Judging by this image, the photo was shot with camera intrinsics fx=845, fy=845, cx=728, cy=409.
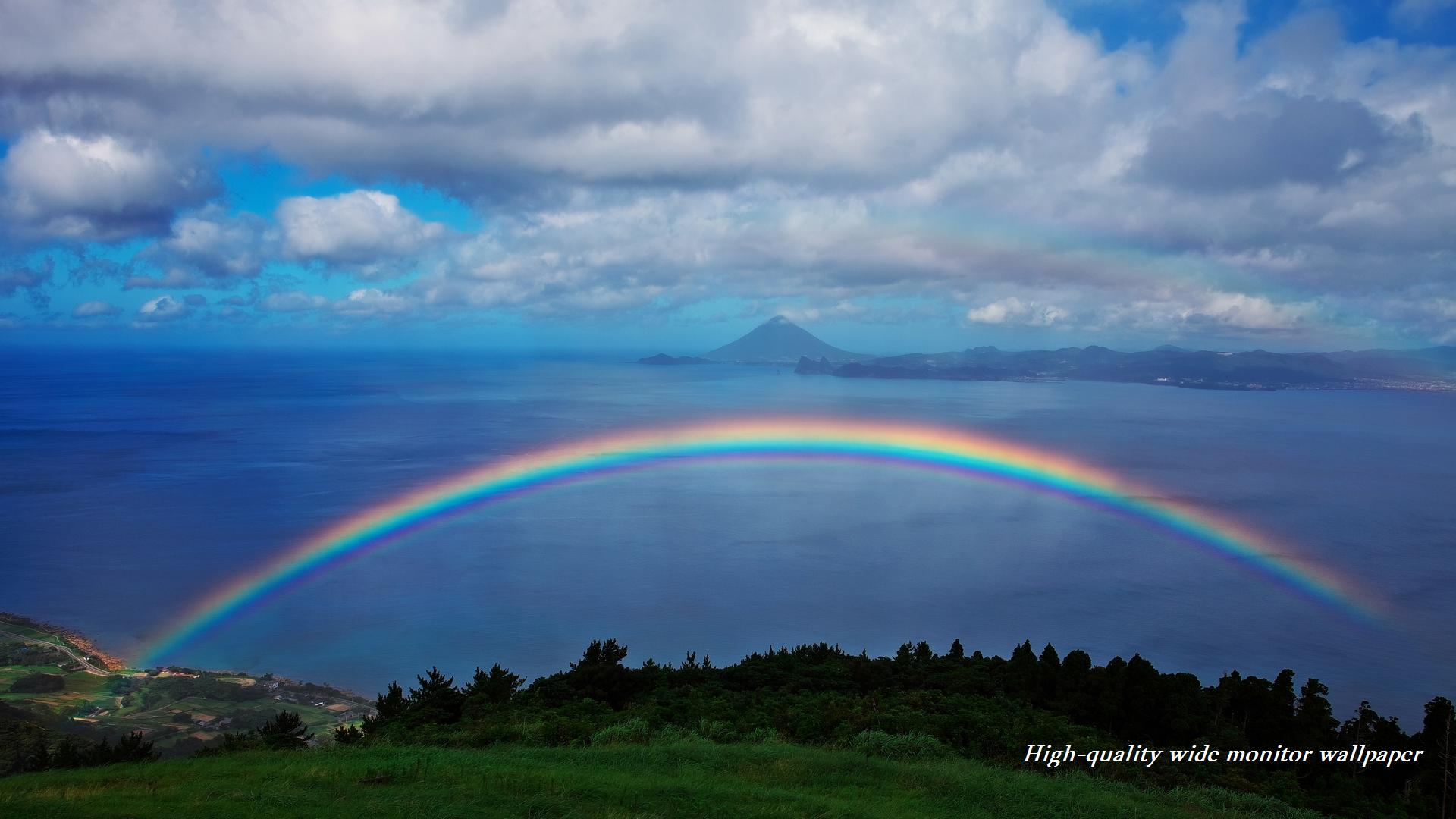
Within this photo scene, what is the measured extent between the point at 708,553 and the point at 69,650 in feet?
78.5

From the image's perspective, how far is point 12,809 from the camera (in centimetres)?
624

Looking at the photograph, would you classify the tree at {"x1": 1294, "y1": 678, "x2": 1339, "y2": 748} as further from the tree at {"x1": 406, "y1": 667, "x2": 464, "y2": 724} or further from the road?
the road

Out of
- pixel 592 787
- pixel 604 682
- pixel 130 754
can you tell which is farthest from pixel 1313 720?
pixel 130 754

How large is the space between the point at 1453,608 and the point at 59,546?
58.8 m

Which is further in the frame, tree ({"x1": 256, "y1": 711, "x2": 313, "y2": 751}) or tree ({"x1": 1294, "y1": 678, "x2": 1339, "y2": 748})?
tree ({"x1": 1294, "y1": 678, "x2": 1339, "y2": 748})

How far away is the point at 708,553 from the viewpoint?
131ft

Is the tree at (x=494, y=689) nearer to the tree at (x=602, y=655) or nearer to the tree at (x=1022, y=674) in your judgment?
the tree at (x=602, y=655)

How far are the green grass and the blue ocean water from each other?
18001 mm

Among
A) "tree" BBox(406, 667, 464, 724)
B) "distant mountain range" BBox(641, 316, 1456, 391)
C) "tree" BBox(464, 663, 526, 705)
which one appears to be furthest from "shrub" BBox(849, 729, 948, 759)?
"distant mountain range" BBox(641, 316, 1456, 391)

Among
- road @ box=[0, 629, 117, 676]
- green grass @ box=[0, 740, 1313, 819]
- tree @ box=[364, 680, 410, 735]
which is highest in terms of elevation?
green grass @ box=[0, 740, 1313, 819]

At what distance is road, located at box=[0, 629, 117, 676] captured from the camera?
24328mm

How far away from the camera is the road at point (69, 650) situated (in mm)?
24328

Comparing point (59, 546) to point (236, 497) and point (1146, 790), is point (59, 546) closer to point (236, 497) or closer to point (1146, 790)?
point (236, 497)

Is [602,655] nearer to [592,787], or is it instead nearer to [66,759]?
[592,787]
